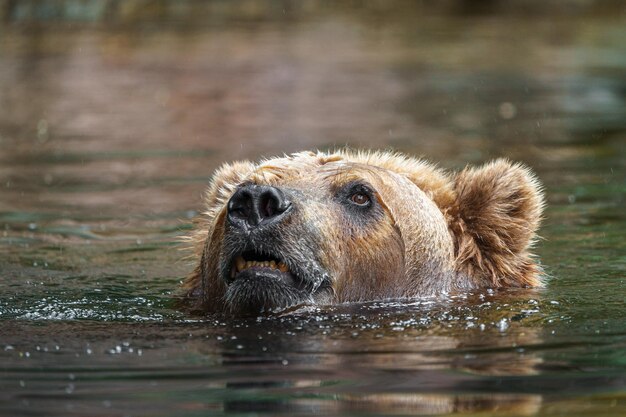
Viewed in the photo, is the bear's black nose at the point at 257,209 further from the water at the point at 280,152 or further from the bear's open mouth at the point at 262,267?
the water at the point at 280,152

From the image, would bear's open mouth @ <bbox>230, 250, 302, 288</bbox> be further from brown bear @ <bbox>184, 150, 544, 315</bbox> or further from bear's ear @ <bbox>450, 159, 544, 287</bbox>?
bear's ear @ <bbox>450, 159, 544, 287</bbox>

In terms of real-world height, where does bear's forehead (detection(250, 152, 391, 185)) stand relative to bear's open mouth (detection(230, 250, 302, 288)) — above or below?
above

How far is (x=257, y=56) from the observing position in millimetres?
23406

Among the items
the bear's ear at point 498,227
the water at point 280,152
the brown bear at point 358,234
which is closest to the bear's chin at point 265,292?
the brown bear at point 358,234

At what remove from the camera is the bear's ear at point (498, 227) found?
23.4 feet

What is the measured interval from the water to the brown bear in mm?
165

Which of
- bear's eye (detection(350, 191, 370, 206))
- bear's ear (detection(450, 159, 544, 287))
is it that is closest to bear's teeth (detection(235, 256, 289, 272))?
bear's eye (detection(350, 191, 370, 206))

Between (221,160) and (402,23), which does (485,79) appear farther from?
(221,160)

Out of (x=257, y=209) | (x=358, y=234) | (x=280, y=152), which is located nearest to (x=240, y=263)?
(x=257, y=209)

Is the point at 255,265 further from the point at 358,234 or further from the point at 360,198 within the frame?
the point at 360,198

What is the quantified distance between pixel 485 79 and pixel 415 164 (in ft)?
45.9

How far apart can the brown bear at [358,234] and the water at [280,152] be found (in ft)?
0.54

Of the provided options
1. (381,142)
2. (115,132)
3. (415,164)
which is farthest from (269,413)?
(115,132)

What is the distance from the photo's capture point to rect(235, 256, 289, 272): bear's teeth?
6.38m
